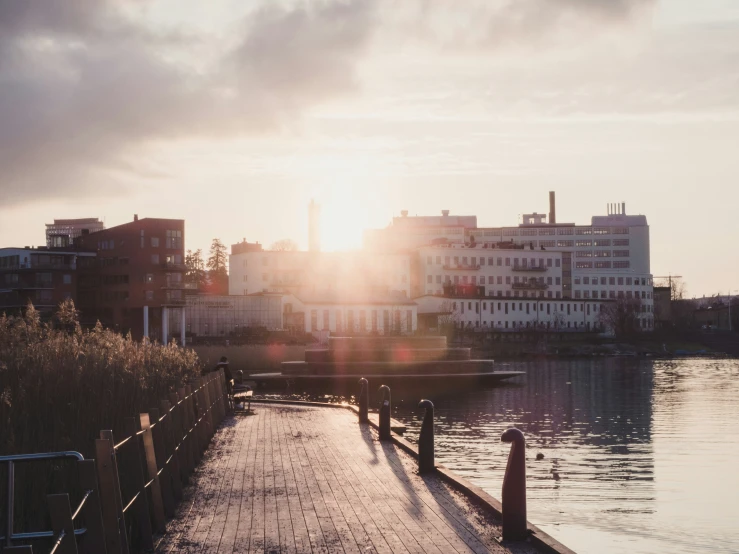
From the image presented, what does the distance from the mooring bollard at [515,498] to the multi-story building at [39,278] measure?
327 ft

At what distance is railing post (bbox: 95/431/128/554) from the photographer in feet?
29.2

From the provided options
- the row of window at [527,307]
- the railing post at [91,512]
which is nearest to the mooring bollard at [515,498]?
the railing post at [91,512]

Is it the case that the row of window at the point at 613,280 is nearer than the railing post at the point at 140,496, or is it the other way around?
the railing post at the point at 140,496

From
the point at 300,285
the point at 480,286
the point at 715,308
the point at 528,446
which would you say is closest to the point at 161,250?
the point at 300,285

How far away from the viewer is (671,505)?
808 inches

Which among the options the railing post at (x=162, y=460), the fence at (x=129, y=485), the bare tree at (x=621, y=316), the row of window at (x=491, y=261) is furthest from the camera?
the bare tree at (x=621, y=316)

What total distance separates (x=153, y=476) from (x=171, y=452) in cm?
251

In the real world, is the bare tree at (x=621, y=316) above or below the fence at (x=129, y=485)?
above

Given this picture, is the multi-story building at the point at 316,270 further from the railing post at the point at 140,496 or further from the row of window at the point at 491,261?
the railing post at the point at 140,496

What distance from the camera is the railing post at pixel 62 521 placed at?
6.88 m

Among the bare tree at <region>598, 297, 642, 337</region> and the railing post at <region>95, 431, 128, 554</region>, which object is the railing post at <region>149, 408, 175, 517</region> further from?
the bare tree at <region>598, 297, 642, 337</region>

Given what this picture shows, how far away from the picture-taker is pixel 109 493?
29.7 ft

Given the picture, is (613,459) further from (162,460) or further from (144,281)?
(144,281)

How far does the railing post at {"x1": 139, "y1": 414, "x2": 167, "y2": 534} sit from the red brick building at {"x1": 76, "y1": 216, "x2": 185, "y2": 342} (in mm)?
92057
